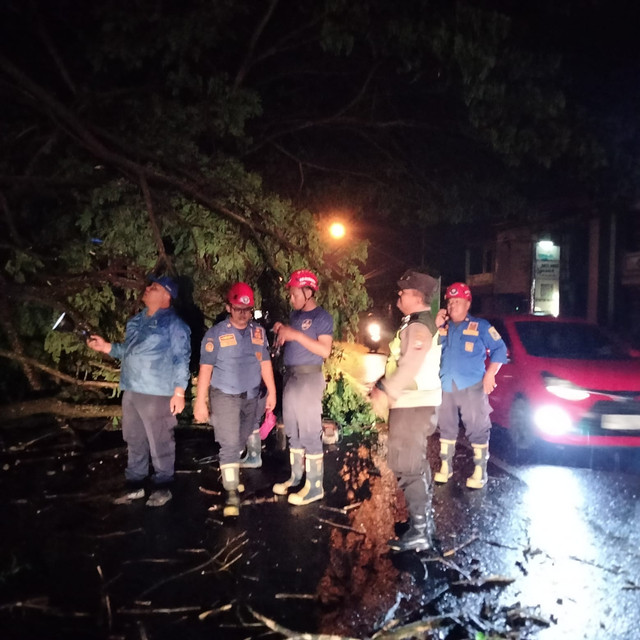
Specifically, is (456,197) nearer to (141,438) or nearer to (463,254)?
(141,438)

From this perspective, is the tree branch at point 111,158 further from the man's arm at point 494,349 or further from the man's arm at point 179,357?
the man's arm at point 494,349

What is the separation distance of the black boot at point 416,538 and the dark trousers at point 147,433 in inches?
84.7

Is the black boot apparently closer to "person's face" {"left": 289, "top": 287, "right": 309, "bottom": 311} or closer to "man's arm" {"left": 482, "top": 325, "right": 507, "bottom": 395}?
"man's arm" {"left": 482, "top": 325, "right": 507, "bottom": 395}

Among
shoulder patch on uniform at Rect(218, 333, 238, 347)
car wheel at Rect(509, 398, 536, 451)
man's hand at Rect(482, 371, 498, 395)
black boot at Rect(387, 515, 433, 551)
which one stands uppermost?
shoulder patch on uniform at Rect(218, 333, 238, 347)

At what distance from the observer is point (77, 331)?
575cm

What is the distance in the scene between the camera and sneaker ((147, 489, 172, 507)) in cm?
457

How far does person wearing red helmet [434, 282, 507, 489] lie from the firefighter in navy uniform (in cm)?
130

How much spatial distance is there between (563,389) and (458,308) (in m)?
1.70

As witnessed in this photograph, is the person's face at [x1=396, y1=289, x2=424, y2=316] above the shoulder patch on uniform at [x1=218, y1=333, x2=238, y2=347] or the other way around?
above

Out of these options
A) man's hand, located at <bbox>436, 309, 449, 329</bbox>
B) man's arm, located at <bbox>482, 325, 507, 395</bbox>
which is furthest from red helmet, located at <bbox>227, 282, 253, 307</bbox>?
man's arm, located at <bbox>482, 325, 507, 395</bbox>

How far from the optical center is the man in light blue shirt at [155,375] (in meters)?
4.62

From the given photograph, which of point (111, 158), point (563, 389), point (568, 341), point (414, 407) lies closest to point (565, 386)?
point (563, 389)

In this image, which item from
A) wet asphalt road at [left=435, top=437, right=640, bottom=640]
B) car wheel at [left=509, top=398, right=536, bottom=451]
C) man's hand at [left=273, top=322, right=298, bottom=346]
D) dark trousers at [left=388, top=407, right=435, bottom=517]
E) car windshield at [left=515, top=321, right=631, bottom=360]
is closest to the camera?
wet asphalt road at [left=435, top=437, right=640, bottom=640]

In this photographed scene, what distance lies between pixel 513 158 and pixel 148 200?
205 inches
